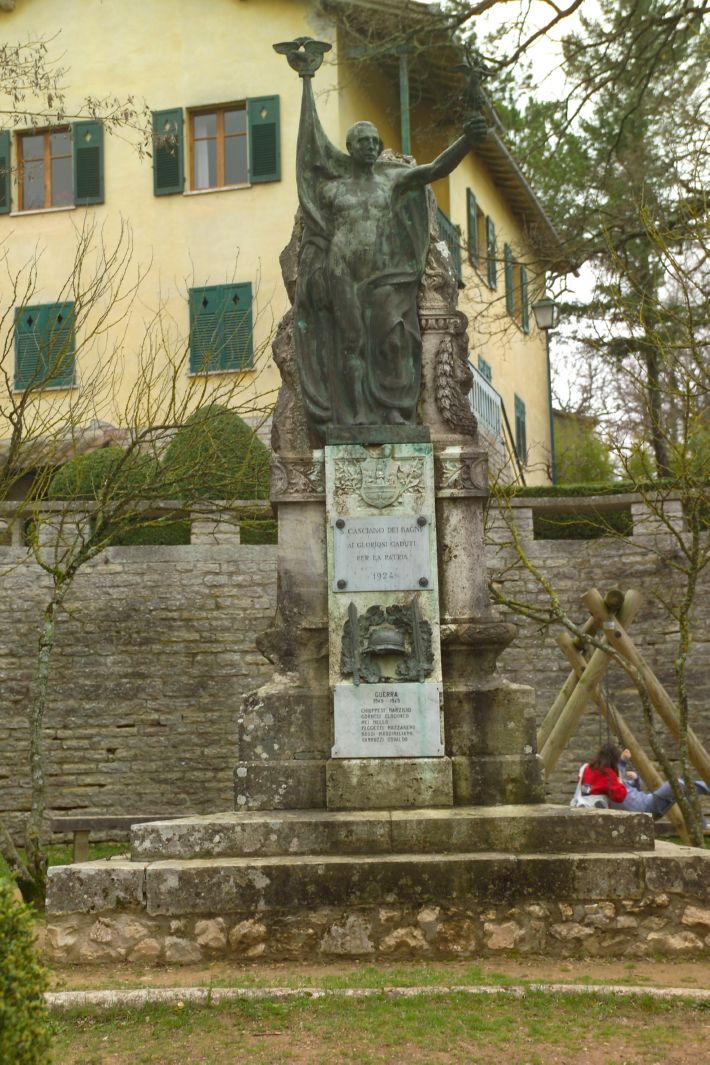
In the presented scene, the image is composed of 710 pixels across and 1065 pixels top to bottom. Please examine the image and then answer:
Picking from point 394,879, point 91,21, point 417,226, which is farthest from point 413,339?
point 91,21

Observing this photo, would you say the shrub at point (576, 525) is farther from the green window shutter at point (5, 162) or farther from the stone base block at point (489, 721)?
the green window shutter at point (5, 162)

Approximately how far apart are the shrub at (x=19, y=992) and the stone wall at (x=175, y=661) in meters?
11.2

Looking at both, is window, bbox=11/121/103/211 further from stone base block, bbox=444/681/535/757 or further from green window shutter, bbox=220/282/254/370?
stone base block, bbox=444/681/535/757

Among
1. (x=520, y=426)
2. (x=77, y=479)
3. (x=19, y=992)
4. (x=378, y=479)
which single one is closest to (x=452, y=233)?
(x=520, y=426)

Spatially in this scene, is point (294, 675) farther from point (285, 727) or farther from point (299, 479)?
point (299, 479)

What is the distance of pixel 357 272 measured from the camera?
8.34m

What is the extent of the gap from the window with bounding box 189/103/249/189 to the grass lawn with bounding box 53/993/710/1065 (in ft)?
57.4

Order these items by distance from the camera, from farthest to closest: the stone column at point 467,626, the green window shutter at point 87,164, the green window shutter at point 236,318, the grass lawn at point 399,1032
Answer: the green window shutter at point 87,164
the green window shutter at point 236,318
the stone column at point 467,626
the grass lawn at point 399,1032

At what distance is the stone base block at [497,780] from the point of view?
7621 mm

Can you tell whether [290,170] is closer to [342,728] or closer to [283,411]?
[283,411]

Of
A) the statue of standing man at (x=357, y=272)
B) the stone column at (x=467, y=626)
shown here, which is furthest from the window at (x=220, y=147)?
the stone column at (x=467, y=626)

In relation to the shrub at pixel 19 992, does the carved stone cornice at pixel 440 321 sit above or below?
above

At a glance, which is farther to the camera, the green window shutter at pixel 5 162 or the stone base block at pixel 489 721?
the green window shutter at pixel 5 162

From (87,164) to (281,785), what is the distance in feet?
53.9
